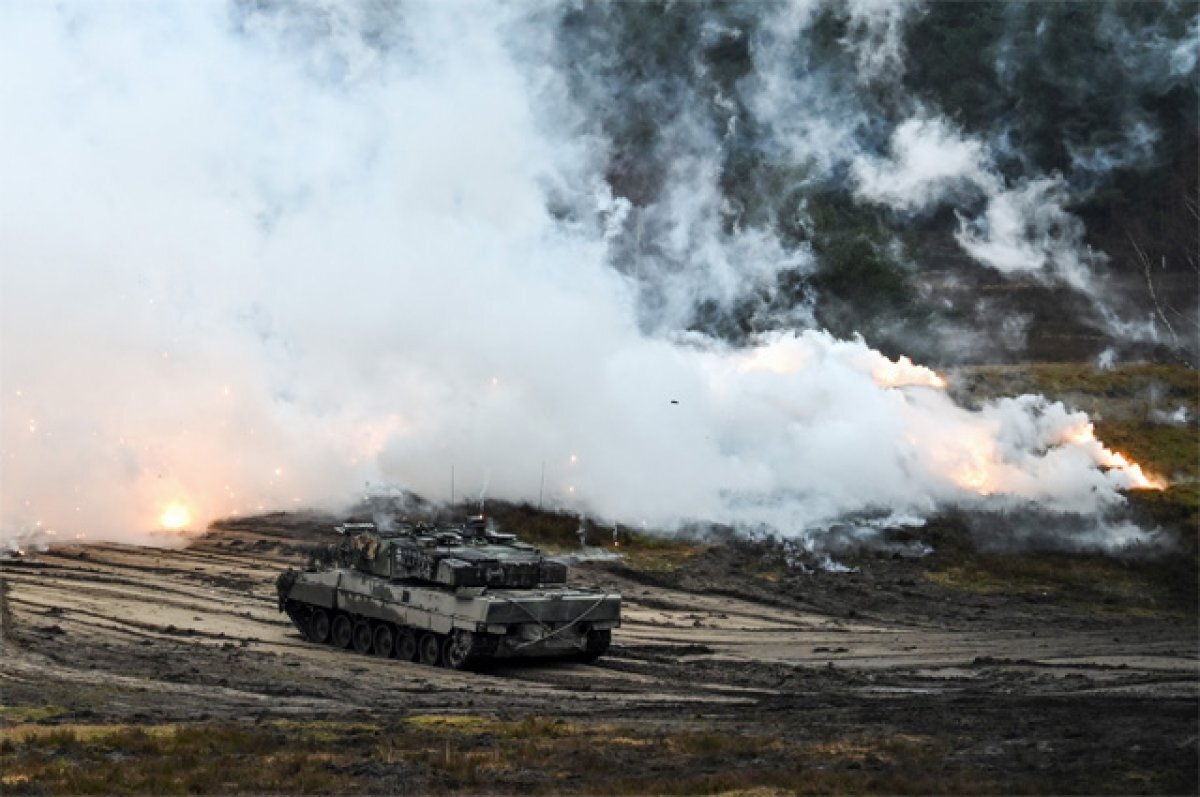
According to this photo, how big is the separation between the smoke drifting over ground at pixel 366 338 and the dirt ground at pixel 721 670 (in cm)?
345

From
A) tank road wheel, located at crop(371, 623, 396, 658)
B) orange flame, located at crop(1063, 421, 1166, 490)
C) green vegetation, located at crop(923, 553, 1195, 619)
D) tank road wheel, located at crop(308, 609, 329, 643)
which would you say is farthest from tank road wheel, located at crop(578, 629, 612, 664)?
orange flame, located at crop(1063, 421, 1166, 490)

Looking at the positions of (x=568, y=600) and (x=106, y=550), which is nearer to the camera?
(x=568, y=600)

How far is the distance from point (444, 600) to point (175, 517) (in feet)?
53.4

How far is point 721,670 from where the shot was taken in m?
27.5

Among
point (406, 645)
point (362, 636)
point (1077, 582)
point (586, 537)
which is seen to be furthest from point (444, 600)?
point (1077, 582)

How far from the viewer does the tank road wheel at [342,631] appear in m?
31.4

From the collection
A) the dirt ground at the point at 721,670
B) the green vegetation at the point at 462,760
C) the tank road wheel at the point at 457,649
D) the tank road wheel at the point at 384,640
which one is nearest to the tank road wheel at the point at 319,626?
the dirt ground at the point at 721,670

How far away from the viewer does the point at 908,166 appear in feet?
210

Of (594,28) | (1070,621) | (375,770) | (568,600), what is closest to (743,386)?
(1070,621)

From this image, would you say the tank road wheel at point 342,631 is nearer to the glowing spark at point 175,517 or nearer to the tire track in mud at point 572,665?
the tire track in mud at point 572,665

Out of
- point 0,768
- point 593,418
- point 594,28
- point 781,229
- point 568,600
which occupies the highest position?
point 594,28

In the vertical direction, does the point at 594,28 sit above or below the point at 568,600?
above

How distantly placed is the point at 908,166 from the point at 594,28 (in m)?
12.4

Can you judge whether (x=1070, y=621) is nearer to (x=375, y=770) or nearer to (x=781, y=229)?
(x=375, y=770)
